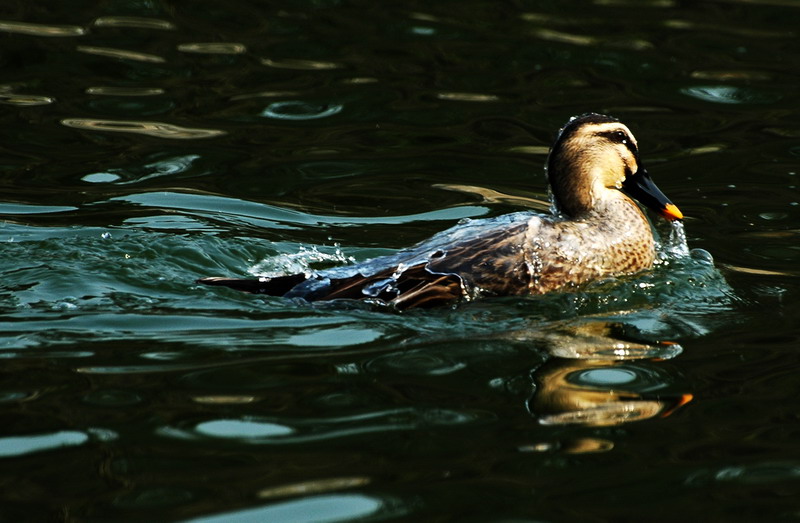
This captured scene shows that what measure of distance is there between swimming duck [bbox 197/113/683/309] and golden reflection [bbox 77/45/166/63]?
517cm

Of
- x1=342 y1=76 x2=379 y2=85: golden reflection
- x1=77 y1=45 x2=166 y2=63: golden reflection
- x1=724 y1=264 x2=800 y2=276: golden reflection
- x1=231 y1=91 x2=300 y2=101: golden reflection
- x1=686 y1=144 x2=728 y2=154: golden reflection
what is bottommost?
x1=724 y1=264 x2=800 y2=276: golden reflection

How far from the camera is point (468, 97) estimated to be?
38.2ft

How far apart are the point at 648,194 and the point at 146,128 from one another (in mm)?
4862

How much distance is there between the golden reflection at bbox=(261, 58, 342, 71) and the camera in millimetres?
12157

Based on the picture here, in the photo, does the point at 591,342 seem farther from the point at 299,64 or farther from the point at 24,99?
the point at 24,99

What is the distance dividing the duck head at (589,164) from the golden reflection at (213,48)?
16.9ft

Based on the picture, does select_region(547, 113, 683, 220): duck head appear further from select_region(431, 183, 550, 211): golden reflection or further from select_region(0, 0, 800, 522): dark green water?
select_region(431, 183, 550, 211): golden reflection

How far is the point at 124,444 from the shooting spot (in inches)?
208

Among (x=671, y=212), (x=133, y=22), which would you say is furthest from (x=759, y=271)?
(x=133, y=22)

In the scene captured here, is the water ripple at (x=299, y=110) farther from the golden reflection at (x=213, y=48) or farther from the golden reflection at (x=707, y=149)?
the golden reflection at (x=707, y=149)

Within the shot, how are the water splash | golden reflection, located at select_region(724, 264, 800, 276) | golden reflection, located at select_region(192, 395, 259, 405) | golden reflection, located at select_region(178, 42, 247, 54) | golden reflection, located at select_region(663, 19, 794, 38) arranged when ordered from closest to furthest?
golden reflection, located at select_region(192, 395, 259, 405) < golden reflection, located at select_region(724, 264, 800, 276) < the water splash < golden reflection, located at select_region(178, 42, 247, 54) < golden reflection, located at select_region(663, 19, 794, 38)

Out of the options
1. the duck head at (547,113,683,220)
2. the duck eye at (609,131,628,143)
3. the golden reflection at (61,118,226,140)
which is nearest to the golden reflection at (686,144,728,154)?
the duck head at (547,113,683,220)

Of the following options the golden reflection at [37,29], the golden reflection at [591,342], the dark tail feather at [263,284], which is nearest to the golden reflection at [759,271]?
the golden reflection at [591,342]

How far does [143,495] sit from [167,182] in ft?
18.1
